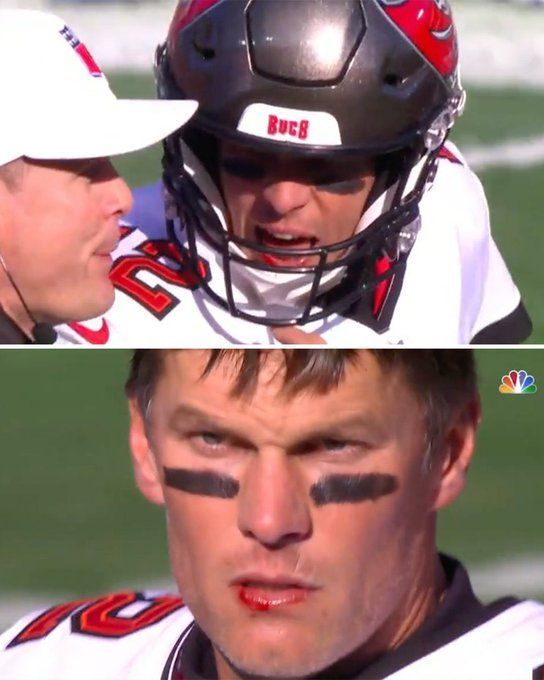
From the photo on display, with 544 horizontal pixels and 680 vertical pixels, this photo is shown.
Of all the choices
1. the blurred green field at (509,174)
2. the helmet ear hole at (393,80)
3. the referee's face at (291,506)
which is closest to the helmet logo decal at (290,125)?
the helmet ear hole at (393,80)

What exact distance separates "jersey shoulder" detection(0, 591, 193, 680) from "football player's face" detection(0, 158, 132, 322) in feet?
1.37

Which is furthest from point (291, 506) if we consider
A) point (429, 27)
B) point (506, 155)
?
point (506, 155)

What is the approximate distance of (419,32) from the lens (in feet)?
6.98

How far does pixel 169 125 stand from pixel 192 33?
0.29m

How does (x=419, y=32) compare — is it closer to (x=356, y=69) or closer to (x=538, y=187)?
(x=356, y=69)

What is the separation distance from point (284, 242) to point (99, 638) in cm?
74

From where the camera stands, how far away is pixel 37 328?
187 cm

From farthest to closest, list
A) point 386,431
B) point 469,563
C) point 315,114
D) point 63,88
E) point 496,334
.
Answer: point 496,334
point 315,114
point 63,88
point 469,563
point 386,431

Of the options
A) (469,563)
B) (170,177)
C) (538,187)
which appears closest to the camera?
(469,563)

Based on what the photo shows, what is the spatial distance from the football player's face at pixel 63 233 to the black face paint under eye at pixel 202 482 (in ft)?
→ 1.70

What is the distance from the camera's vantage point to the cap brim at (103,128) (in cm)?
171

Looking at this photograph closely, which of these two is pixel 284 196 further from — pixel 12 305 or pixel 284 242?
pixel 12 305

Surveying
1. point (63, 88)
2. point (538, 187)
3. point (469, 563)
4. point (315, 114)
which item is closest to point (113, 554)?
point (469, 563)

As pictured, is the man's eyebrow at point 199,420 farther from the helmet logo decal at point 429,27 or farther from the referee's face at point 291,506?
the helmet logo decal at point 429,27
